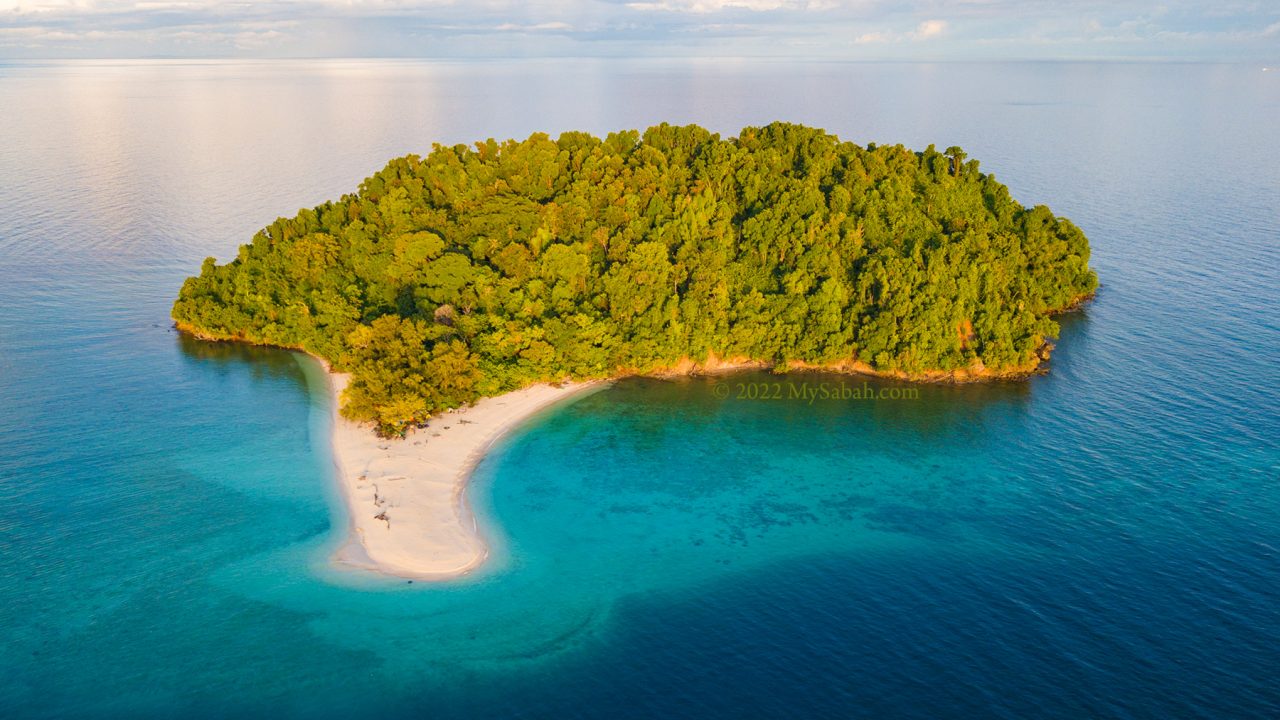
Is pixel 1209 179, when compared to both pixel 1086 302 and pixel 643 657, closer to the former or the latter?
pixel 1086 302

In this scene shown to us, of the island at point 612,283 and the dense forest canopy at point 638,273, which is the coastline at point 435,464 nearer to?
the island at point 612,283

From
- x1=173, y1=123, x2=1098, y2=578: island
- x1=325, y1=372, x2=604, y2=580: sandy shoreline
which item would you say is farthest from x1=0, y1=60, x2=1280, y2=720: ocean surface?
x1=173, y1=123, x2=1098, y2=578: island

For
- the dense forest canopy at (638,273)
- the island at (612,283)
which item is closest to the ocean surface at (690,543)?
the island at (612,283)

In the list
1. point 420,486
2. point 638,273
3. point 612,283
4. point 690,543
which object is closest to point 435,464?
point 420,486

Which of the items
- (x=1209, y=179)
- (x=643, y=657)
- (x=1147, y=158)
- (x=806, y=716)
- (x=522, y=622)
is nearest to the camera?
(x=806, y=716)

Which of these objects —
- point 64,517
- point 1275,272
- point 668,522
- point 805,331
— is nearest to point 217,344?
point 64,517

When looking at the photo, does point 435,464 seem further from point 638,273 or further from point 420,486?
point 638,273

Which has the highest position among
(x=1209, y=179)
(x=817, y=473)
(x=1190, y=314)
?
(x=1209, y=179)
